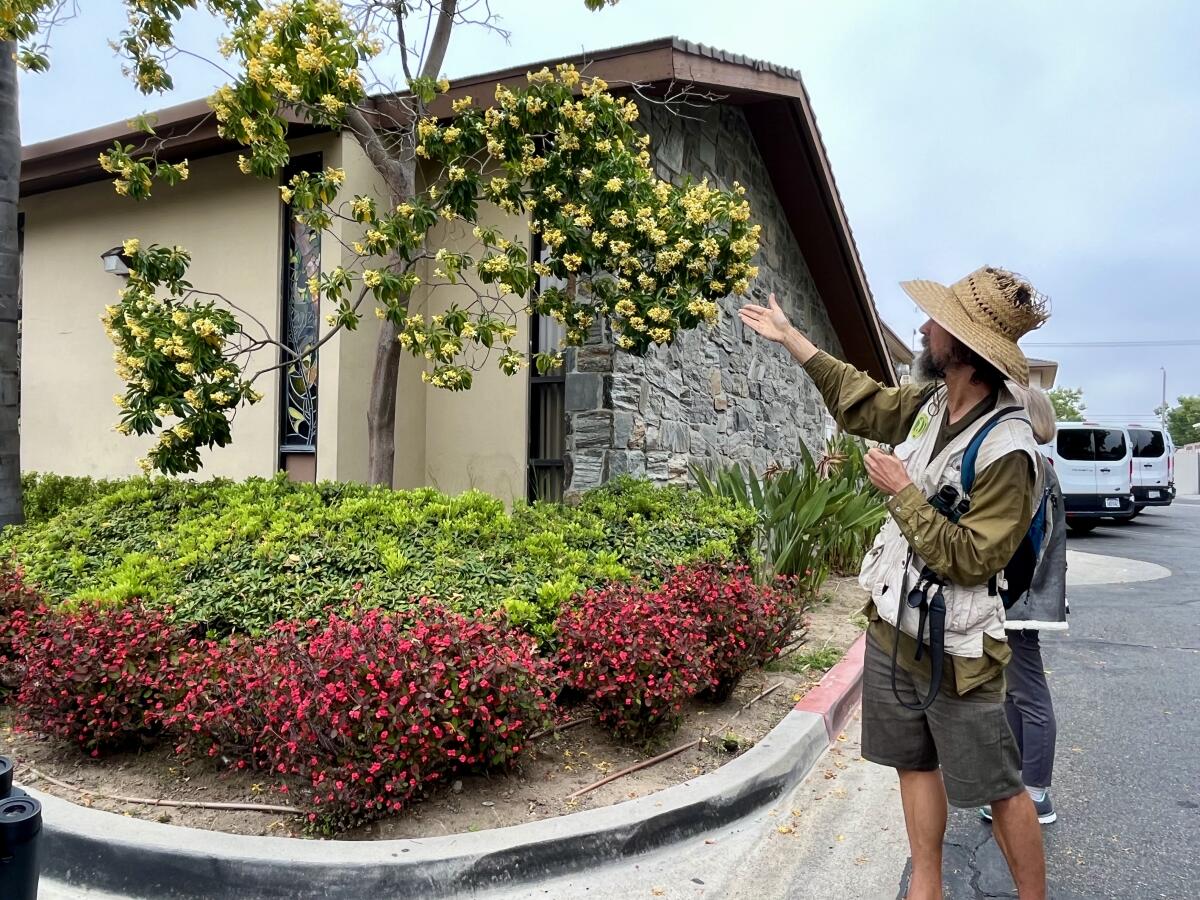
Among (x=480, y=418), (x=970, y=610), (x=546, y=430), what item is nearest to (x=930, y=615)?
(x=970, y=610)

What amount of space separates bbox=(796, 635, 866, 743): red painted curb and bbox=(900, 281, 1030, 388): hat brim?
2070mm

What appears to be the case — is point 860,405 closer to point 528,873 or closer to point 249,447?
point 528,873

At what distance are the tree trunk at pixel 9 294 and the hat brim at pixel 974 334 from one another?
6057mm

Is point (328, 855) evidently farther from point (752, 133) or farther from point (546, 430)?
point (752, 133)

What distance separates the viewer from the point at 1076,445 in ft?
51.9

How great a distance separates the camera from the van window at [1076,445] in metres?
15.7

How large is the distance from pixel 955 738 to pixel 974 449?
0.78m

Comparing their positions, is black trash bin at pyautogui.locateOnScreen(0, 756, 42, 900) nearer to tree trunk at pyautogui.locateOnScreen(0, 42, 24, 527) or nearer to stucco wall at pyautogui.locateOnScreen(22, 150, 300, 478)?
tree trunk at pyautogui.locateOnScreen(0, 42, 24, 527)

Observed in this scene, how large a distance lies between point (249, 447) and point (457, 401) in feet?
6.50

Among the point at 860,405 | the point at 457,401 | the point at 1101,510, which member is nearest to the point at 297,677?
the point at 860,405

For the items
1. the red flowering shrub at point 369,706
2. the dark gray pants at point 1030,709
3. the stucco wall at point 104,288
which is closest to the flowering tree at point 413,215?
the stucco wall at point 104,288

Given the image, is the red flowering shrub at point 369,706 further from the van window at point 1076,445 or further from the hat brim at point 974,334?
the van window at point 1076,445

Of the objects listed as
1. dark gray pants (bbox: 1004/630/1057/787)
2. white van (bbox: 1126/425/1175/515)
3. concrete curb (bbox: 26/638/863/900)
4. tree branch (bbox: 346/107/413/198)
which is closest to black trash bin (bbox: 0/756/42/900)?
concrete curb (bbox: 26/638/863/900)

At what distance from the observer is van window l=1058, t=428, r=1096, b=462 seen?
15680 millimetres
